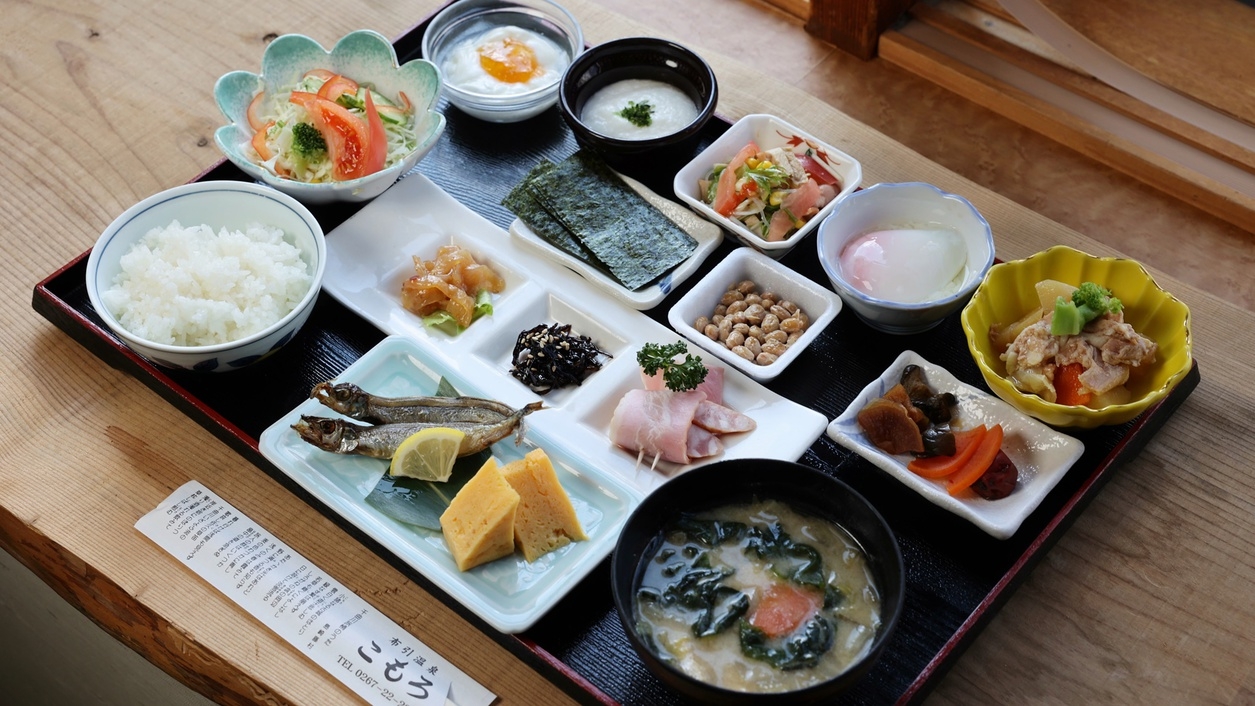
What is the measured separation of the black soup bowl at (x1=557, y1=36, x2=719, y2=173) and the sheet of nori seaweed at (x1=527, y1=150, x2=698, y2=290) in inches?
3.3

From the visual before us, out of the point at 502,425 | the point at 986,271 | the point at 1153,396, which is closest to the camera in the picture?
the point at 1153,396

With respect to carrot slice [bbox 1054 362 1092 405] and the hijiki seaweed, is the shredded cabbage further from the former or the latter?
carrot slice [bbox 1054 362 1092 405]

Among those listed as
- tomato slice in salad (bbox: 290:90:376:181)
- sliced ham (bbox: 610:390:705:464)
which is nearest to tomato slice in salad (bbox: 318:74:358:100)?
tomato slice in salad (bbox: 290:90:376:181)

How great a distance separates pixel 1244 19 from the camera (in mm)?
3207

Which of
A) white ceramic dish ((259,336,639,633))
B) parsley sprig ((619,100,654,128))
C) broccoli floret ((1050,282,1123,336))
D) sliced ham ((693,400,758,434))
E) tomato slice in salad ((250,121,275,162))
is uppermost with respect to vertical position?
broccoli floret ((1050,282,1123,336))

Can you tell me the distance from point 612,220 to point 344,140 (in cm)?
73

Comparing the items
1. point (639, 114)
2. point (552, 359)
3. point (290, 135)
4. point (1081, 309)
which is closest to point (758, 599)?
point (552, 359)

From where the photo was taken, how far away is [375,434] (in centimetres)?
245

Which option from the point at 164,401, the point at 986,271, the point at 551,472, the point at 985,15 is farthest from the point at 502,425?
the point at 985,15

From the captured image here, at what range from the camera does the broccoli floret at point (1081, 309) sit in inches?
92.4

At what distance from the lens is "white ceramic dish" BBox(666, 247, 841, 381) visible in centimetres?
258

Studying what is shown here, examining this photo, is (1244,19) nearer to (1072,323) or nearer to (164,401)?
(1072,323)

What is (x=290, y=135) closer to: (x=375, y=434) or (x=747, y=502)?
(x=375, y=434)

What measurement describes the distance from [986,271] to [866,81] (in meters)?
1.22
